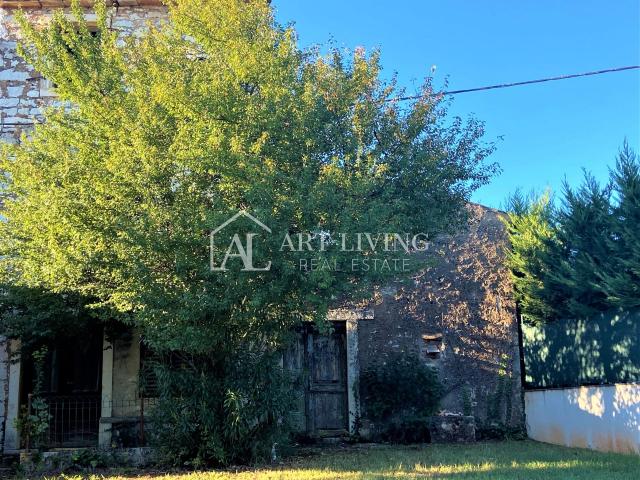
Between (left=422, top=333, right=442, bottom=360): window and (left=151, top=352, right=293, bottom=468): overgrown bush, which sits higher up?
(left=422, top=333, right=442, bottom=360): window

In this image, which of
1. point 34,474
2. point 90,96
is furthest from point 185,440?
point 90,96

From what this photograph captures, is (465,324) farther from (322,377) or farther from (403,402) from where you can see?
(322,377)

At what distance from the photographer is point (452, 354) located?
1154 cm

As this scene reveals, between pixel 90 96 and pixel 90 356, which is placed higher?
pixel 90 96

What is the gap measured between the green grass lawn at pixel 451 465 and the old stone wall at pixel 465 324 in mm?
1715

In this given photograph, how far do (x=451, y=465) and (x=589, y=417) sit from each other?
270 cm

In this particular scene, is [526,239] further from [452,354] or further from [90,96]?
[90,96]

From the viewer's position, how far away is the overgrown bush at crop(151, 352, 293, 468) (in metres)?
8.02

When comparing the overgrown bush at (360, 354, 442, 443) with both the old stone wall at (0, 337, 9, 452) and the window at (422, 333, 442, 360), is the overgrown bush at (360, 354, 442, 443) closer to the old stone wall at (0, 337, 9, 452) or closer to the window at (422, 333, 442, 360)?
the window at (422, 333, 442, 360)

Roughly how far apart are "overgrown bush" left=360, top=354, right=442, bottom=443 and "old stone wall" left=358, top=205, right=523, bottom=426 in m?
0.43

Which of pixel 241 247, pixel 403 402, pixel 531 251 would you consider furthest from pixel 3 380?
pixel 531 251

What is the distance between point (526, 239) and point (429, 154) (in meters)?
3.18

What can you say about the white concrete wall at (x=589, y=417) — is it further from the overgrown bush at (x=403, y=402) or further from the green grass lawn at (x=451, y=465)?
the overgrown bush at (x=403, y=402)

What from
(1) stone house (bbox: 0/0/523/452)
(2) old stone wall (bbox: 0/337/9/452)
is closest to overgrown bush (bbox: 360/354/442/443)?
(1) stone house (bbox: 0/0/523/452)
